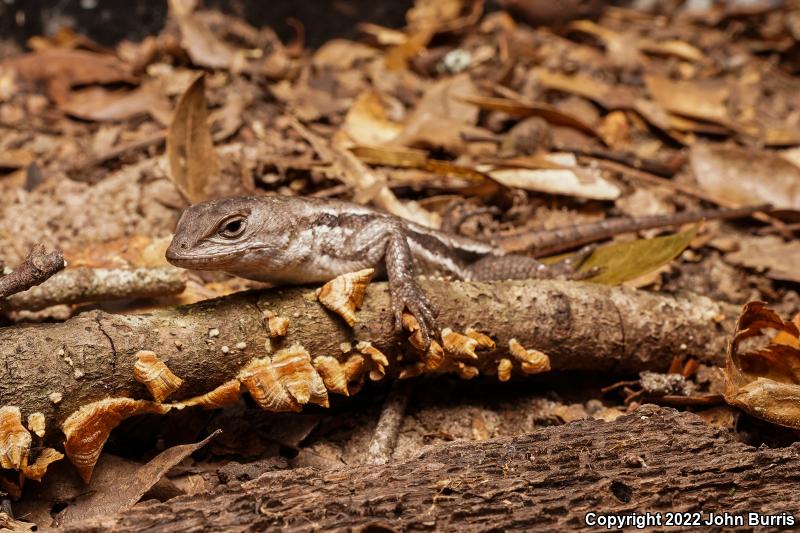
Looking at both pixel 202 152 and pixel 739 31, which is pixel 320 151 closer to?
pixel 202 152

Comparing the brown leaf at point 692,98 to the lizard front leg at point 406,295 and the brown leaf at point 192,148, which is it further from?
the brown leaf at point 192,148

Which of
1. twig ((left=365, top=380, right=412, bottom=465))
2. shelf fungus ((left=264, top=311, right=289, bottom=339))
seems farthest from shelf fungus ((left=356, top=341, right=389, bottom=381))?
shelf fungus ((left=264, top=311, right=289, bottom=339))

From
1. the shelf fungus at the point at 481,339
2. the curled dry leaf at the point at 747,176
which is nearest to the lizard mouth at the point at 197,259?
the shelf fungus at the point at 481,339

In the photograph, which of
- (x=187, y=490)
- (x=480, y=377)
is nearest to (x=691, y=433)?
(x=480, y=377)

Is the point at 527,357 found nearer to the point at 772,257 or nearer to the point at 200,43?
the point at 772,257

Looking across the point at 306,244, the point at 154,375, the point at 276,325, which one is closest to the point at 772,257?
the point at 306,244

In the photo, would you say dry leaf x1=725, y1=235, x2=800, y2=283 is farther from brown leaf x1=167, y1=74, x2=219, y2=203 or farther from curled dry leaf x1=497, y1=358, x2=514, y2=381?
brown leaf x1=167, y1=74, x2=219, y2=203

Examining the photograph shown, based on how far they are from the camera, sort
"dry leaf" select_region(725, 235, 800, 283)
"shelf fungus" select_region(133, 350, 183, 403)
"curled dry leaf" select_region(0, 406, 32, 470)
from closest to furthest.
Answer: "curled dry leaf" select_region(0, 406, 32, 470) < "shelf fungus" select_region(133, 350, 183, 403) < "dry leaf" select_region(725, 235, 800, 283)
